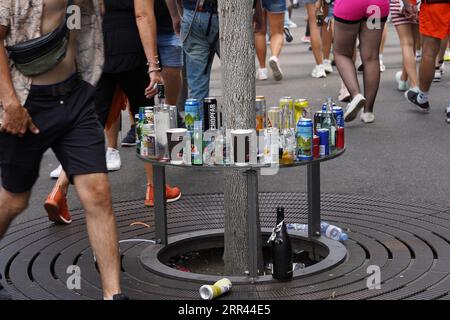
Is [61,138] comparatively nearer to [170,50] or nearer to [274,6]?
[170,50]

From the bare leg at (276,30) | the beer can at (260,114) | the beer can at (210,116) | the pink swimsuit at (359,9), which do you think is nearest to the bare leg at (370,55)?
the pink swimsuit at (359,9)

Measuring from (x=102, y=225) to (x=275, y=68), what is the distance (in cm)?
894

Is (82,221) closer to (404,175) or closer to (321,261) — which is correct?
(321,261)

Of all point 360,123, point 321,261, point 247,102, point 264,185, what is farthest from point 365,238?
point 360,123

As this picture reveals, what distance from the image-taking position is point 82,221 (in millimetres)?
6555

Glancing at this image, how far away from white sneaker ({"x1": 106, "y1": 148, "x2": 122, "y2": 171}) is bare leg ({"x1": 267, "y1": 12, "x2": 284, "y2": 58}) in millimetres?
5023

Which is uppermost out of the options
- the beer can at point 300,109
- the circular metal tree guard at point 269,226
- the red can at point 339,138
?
the beer can at point 300,109

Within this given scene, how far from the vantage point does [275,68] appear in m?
13.4

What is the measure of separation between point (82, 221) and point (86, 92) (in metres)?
1.84

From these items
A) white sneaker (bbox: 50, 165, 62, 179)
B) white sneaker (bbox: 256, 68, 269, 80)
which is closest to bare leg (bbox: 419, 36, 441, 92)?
white sneaker (bbox: 256, 68, 269, 80)

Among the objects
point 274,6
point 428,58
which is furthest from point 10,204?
point 274,6

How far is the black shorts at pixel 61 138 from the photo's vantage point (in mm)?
4734

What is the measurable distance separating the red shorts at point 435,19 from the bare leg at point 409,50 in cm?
99

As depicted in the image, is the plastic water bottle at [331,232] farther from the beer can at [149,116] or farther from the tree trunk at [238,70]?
the beer can at [149,116]
